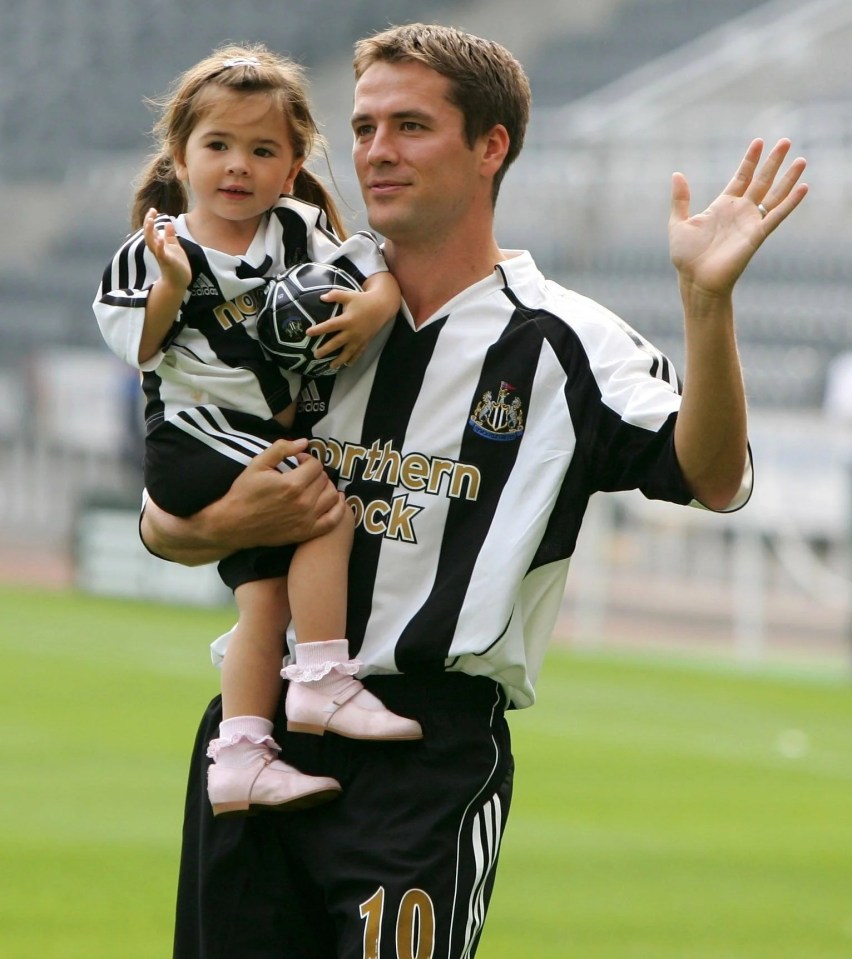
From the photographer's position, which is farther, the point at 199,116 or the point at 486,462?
the point at 199,116

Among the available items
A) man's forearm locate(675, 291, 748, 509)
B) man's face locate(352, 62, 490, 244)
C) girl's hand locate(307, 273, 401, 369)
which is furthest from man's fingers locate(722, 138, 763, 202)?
girl's hand locate(307, 273, 401, 369)

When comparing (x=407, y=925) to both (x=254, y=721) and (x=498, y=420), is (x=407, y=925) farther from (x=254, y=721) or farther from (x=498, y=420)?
(x=498, y=420)

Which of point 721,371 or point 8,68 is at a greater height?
point 8,68

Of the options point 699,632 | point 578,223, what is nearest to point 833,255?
point 578,223

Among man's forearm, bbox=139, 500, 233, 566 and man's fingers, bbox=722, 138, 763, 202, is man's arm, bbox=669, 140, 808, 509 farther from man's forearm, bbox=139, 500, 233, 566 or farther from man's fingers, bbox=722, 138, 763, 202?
man's forearm, bbox=139, 500, 233, 566

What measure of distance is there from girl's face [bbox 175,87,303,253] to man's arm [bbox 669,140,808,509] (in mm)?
729

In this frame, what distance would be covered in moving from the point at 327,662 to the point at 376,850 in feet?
0.98

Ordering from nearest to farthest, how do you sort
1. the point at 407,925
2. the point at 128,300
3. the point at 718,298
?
the point at 718,298
the point at 407,925
the point at 128,300

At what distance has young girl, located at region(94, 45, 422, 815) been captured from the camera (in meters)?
2.80

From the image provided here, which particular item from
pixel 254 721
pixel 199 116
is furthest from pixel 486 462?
pixel 199 116

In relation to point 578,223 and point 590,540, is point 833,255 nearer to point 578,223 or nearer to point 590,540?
point 578,223

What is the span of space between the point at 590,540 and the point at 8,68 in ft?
51.7

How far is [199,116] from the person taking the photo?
3.06 meters

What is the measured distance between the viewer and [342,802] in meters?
2.82
